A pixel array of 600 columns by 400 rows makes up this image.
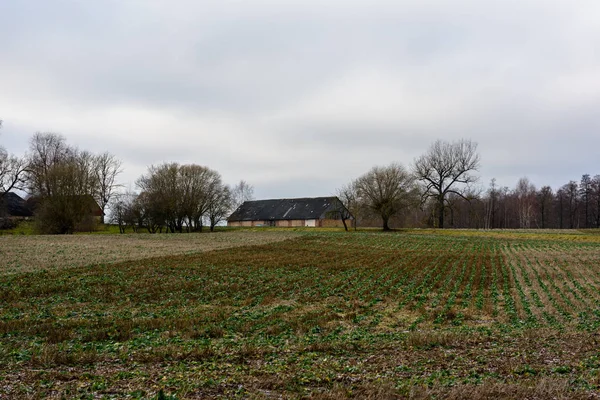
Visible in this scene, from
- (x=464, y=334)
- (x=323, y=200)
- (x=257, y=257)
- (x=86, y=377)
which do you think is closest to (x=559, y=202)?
(x=323, y=200)

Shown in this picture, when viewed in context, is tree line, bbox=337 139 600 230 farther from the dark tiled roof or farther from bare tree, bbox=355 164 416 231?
the dark tiled roof

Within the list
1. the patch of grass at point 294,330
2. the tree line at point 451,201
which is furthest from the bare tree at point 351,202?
the patch of grass at point 294,330

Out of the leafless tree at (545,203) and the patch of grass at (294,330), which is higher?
the leafless tree at (545,203)

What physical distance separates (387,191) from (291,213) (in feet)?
93.7

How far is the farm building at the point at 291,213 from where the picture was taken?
8431 cm

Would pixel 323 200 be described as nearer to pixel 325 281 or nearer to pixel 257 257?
pixel 257 257

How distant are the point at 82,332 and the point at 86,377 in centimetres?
446

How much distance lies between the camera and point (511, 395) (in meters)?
5.91

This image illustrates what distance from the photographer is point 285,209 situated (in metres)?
91.3

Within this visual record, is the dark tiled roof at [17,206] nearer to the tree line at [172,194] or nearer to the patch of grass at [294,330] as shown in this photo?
the tree line at [172,194]

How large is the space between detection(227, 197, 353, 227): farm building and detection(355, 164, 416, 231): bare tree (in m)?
11.2

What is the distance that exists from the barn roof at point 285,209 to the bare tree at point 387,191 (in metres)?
14.3

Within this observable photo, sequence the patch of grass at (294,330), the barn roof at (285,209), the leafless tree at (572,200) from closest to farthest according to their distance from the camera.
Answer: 1. the patch of grass at (294,330)
2. the barn roof at (285,209)
3. the leafless tree at (572,200)

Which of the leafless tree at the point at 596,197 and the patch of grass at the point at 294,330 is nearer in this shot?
the patch of grass at the point at 294,330
